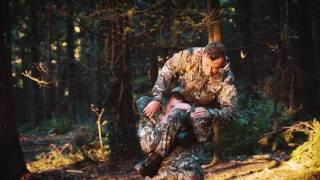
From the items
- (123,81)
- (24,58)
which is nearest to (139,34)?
(123,81)

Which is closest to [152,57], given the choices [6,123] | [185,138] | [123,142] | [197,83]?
[123,142]

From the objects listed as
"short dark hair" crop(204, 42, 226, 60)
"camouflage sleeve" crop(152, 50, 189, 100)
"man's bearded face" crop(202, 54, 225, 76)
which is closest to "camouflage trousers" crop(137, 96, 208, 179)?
"camouflage sleeve" crop(152, 50, 189, 100)

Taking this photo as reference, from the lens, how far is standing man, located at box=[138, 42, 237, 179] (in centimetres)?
508

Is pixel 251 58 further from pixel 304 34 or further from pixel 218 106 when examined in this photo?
pixel 218 106

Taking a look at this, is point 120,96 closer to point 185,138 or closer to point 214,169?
point 214,169

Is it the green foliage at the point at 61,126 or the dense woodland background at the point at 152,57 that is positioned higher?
the dense woodland background at the point at 152,57

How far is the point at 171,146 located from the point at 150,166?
1.02 ft

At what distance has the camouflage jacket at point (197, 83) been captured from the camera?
17.1 feet

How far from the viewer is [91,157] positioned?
14.5 metres

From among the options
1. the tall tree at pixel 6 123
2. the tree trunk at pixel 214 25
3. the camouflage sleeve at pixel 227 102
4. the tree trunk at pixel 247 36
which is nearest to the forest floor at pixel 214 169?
the tall tree at pixel 6 123

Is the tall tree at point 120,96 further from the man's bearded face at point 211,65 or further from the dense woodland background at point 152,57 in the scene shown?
the man's bearded face at point 211,65

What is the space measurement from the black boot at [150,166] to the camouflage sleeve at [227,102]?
0.75 m

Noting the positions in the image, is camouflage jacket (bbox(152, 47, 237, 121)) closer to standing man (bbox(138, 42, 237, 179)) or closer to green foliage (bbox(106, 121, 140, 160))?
standing man (bbox(138, 42, 237, 179))

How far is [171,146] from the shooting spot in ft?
16.9
